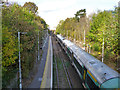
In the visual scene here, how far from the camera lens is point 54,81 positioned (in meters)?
14.9

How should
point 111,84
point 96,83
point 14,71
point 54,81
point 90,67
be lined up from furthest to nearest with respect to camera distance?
point 54,81, point 14,71, point 90,67, point 96,83, point 111,84

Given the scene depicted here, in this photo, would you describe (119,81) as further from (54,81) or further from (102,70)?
(54,81)

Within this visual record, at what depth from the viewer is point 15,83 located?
43.2 ft

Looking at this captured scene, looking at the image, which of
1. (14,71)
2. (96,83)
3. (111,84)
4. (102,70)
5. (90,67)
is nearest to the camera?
(111,84)

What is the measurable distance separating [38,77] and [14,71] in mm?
4515

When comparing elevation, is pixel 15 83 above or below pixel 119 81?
below

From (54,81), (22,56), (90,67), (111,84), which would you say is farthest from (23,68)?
(111,84)

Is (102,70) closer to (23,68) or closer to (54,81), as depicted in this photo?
(54,81)

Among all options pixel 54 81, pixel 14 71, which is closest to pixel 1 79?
pixel 14 71

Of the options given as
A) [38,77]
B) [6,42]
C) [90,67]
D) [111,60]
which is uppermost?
[6,42]

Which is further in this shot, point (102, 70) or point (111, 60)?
point (111, 60)

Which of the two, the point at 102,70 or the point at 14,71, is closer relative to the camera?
the point at 102,70

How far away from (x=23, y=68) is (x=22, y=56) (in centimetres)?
150

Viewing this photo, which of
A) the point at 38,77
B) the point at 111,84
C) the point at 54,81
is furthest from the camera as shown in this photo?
the point at 38,77
